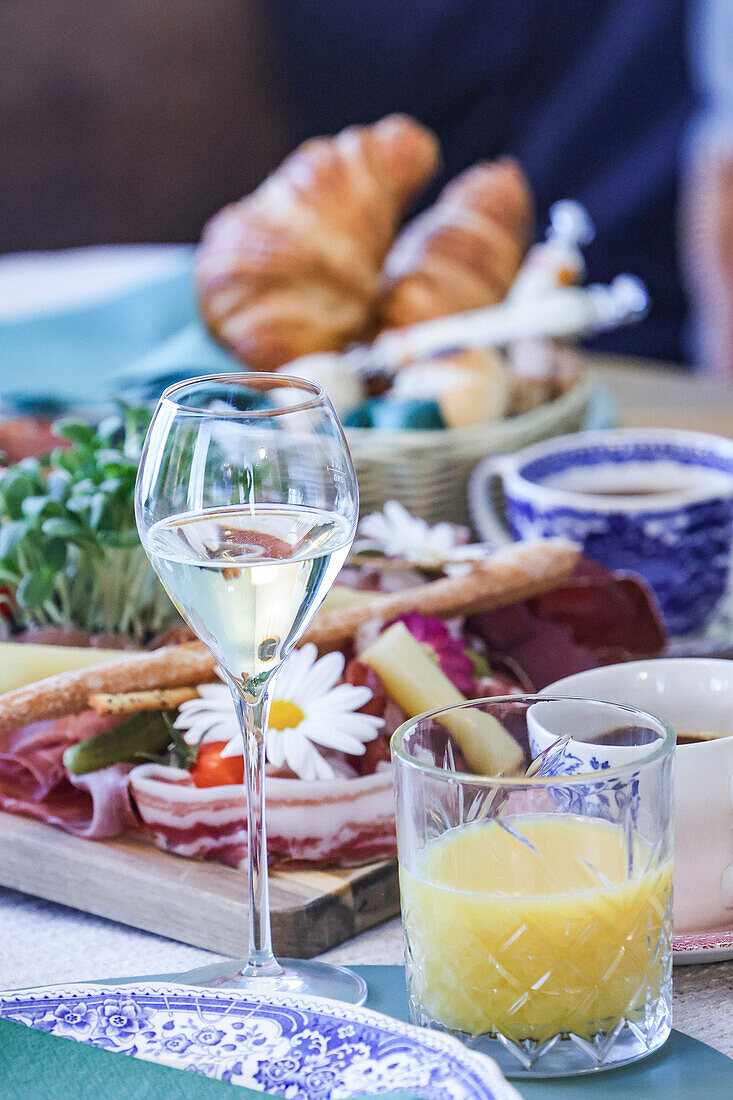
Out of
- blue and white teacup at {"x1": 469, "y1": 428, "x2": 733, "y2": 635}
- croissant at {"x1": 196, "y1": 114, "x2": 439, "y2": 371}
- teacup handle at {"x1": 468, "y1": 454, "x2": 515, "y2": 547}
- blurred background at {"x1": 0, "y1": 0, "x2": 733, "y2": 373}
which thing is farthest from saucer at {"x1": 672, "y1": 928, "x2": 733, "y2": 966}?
blurred background at {"x1": 0, "y1": 0, "x2": 733, "y2": 373}

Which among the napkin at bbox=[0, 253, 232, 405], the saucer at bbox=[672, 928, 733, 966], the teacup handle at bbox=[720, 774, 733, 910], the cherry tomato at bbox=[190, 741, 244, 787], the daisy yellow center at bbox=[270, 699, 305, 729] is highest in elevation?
the napkin at bbox=[0, 253, 232, 405]

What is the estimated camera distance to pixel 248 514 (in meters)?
0.51

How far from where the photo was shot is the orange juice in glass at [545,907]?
1.53ft

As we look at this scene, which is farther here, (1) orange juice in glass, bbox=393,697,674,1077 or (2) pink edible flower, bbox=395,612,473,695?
(2) pink edible flower, bbox=395,612,473,695

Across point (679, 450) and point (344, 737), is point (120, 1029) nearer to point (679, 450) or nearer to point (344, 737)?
point (344, 737)

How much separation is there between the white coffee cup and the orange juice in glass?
4cm

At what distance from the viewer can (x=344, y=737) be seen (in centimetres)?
63

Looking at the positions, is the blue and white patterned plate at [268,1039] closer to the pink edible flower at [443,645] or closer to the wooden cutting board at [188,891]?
the wooden cutting board at [188,891]

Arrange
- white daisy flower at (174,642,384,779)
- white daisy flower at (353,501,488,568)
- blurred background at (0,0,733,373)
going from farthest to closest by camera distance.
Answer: blurred background at (0,0,733,373) → white daisy flower at (353,501,488,568) → white daisy flower at (174,642,384,779)

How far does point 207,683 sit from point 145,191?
238cm

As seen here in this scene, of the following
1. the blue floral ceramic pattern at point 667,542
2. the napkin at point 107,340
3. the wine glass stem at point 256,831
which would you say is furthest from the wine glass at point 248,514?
the napkin at point 107,340

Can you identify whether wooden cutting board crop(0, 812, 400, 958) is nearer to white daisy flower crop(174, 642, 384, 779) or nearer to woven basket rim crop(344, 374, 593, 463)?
white daisy flower crop(174, 642, 384, 779)

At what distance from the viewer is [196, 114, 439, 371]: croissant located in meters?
1.53

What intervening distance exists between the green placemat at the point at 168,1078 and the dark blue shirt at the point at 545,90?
9.19 ft
